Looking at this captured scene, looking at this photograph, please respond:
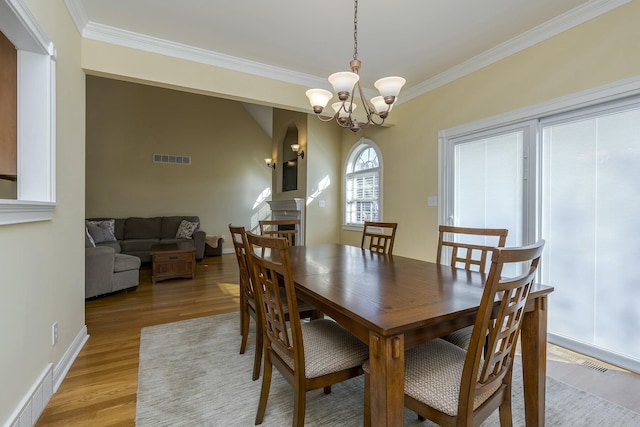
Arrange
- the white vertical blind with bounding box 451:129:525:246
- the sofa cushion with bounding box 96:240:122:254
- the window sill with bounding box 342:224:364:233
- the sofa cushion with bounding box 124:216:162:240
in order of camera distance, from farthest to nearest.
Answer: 1. the sofa cushion with bounding box 124:216:162:240
2. the sofa cushion with bounding box 96:240:122:254
3. the window sill with bounding box 342:224:364:233
4. the white vertical blind with bounding box 451:129:525:246

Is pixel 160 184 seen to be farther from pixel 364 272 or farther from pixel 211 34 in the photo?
pixel 364 272

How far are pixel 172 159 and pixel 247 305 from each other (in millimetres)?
5538

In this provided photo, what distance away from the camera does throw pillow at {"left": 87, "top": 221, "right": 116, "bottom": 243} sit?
4.94m

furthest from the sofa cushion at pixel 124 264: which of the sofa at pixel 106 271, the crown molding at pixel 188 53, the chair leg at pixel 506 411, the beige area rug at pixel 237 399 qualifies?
the chair leg at pixel 506 411

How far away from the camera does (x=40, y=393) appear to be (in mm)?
1576

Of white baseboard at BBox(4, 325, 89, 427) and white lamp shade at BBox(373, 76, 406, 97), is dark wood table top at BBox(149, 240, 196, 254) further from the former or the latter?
white lamp shade at BBox(373, 76, 406, 97)

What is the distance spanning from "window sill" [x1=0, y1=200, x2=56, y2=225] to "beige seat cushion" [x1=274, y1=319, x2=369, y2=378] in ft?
4.28

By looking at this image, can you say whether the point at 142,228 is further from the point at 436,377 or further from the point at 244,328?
the point at 436,377

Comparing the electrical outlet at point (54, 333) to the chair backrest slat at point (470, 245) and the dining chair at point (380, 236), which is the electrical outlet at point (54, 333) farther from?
the chair backrest slat at point (470, 245)

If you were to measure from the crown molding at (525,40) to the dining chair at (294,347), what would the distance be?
9.24ft

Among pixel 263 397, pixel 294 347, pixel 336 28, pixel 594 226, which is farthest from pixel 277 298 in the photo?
pixel 594 226

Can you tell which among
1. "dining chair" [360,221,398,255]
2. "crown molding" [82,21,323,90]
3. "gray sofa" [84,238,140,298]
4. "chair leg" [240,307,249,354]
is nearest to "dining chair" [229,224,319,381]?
"chair leg" [240,307,249,354]

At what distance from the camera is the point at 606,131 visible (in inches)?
85.6

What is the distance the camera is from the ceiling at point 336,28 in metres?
2.18
